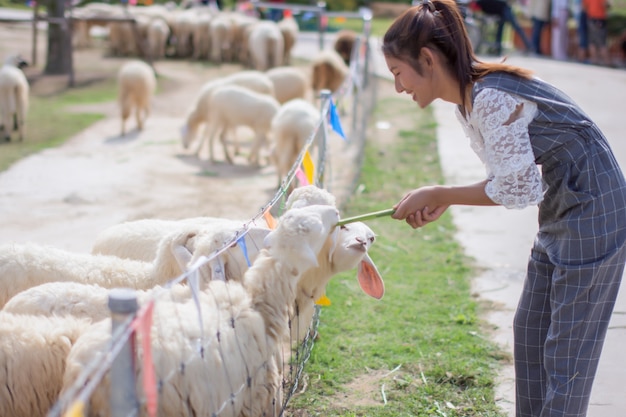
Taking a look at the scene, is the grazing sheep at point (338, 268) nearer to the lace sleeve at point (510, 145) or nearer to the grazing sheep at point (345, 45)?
the lace sleeve at point (510, 145)

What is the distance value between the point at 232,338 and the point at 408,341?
1984 millimetres

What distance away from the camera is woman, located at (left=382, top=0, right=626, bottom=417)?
8.76 feet

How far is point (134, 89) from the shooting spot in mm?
12133

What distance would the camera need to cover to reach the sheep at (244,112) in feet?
33.0

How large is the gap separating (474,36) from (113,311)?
1771 cm

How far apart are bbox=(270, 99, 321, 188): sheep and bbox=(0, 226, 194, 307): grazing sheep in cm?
437

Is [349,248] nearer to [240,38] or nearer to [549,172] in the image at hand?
[549,172]

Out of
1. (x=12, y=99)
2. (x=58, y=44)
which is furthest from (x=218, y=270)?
(x=58, y=44)

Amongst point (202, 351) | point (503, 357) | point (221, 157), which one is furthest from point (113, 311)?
point (221, 157)

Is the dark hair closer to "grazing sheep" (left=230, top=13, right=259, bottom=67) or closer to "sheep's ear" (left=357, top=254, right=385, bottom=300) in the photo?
"sheep's ear" (left=357, top=254, right=385, bottom=300)

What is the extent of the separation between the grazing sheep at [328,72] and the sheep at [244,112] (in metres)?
3.83

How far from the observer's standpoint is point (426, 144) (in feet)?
35.5

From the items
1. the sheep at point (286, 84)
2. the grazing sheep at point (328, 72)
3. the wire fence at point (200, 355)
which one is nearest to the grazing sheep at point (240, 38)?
the grazing sheep at point (328, 72)

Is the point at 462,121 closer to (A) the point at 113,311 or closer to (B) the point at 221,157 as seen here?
(A) the point at 113,311
